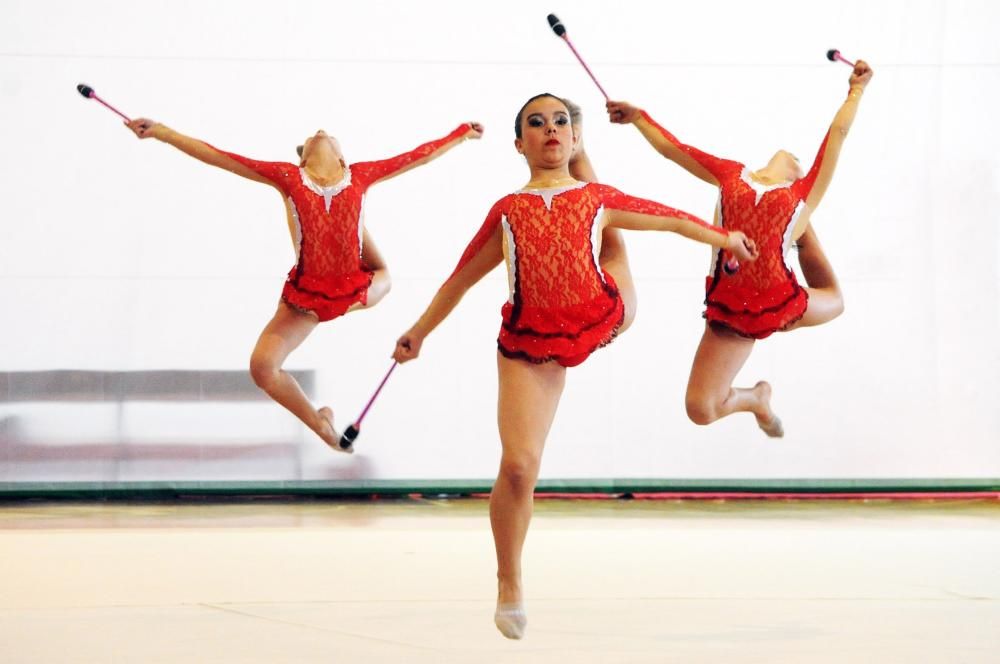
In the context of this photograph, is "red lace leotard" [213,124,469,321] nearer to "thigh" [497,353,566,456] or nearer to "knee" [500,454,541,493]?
"thigh" [497,353,566,456]

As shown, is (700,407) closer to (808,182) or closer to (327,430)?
(808,182)

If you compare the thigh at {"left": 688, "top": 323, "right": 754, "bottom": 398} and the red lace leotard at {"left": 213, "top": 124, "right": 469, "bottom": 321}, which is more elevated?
the red lace leotard at {"left": 213, "top": 124, "right": 469, "bottom": 321}

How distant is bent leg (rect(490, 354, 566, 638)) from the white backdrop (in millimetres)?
3893

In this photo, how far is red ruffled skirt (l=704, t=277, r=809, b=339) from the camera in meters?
4.55

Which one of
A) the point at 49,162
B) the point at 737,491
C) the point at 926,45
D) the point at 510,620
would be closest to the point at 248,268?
the point at 49,162

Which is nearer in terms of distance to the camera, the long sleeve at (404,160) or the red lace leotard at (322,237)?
the red lace leotard at (322,237)

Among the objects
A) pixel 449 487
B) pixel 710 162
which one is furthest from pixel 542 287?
pixel 449 487

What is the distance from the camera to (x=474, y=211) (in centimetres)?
761

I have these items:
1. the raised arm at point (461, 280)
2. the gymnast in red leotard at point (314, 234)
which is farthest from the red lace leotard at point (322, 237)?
the raised arm at point (461, 280)

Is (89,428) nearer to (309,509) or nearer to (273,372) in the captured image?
(309,509)

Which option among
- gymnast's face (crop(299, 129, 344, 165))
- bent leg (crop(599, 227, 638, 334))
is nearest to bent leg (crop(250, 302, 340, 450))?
gymnast's face (crop(299, 129, 344, 165))

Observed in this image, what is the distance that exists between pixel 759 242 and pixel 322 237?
4.62 ft

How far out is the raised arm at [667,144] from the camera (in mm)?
4465

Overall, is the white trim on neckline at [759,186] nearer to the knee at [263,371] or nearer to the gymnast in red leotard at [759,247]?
the gymnast in red leotard at [759,247]
